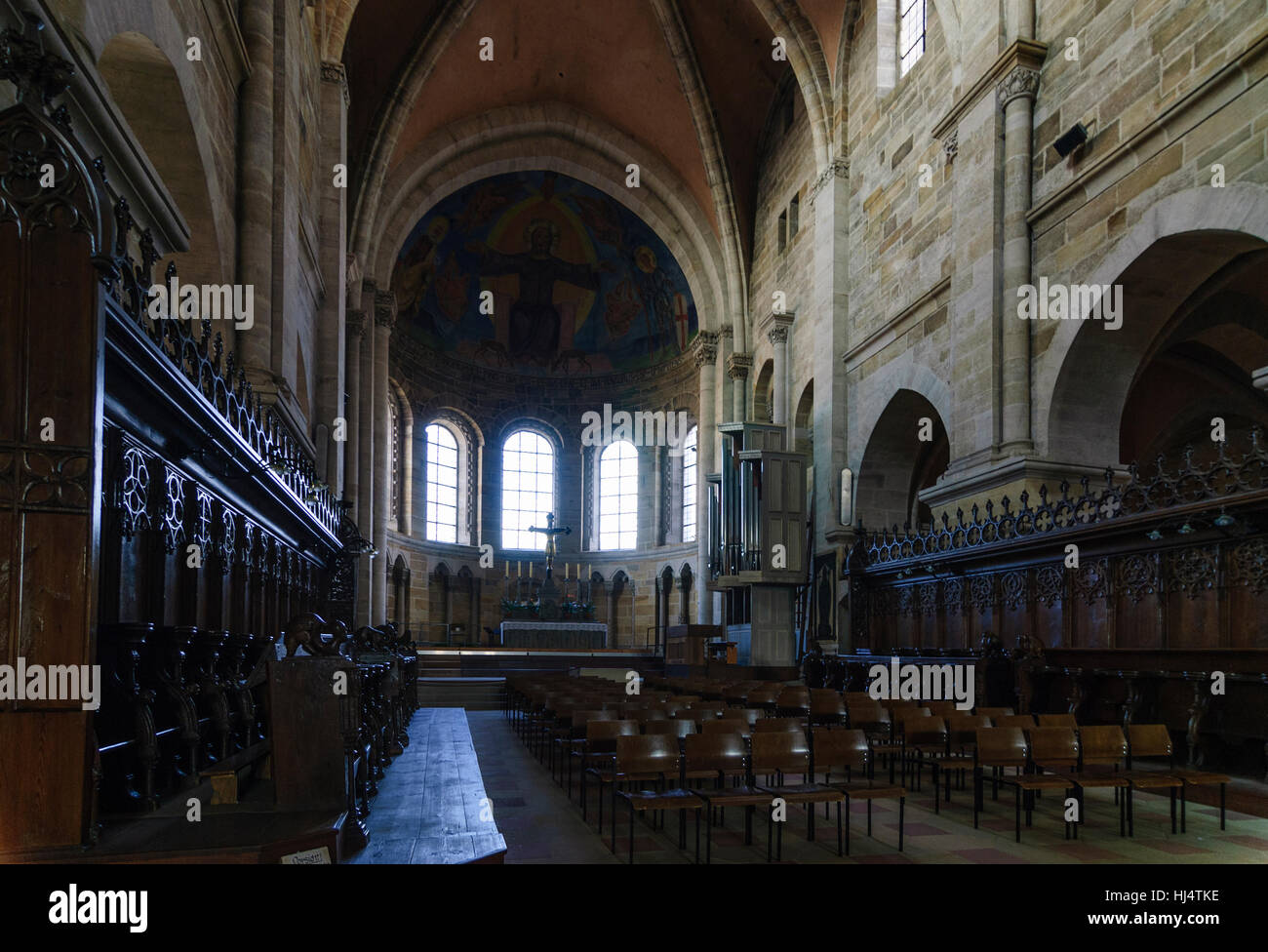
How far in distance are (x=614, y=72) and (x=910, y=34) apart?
33.1ft

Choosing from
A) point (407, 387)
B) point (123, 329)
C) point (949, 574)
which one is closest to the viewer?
point (123, 329)

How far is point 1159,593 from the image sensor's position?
344 inches

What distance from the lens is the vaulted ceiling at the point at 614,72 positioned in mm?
20266

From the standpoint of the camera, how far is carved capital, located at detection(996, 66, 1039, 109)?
39.3 feet

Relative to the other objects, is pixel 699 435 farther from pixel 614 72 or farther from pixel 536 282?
pixel 614 72

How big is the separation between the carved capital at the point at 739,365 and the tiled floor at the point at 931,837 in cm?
1742

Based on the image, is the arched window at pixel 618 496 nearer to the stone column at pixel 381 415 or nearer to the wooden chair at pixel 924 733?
the stone column at pixel 381 415

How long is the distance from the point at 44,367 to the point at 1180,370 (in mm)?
17520

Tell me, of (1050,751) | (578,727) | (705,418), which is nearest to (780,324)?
(705,418)

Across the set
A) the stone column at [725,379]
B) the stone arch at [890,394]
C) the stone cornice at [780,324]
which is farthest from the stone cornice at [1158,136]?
the stone column at [725,379]

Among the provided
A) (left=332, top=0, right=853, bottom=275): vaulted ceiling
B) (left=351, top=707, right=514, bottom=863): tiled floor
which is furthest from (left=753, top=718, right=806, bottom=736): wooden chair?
(left=332, top=0, right=853, bottom=275): vaulted ceiling
